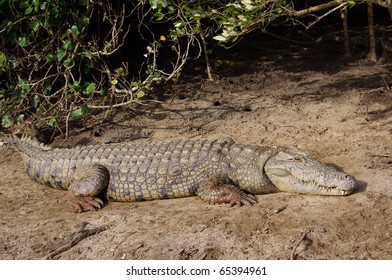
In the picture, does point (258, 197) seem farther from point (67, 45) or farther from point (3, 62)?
point (3, 62)

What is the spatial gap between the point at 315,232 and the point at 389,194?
0.91m

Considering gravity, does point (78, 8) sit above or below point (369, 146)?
above

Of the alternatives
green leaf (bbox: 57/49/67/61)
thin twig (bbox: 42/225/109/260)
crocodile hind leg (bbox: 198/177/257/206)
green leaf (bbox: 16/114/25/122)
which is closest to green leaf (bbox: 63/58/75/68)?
green leaf (bbox: 57/49/67/61)

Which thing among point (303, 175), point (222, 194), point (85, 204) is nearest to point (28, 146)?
point (85, 204)

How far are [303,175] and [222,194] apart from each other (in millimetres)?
788

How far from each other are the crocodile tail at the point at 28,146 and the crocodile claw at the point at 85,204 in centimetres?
108

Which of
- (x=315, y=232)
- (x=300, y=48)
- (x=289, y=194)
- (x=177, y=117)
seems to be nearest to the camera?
(x=315, y=232)

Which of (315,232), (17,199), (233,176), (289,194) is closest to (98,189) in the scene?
(17,199)

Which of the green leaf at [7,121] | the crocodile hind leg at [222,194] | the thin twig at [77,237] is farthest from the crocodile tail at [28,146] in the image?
the crocodile hind leg at [222,194]

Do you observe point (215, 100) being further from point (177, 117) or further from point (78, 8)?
point (78, 8)

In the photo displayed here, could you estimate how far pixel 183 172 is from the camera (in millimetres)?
5547

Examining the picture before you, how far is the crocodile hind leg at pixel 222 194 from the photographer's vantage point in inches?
201

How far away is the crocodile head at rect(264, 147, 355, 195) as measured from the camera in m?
4.95

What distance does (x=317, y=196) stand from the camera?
5070 millimetres
